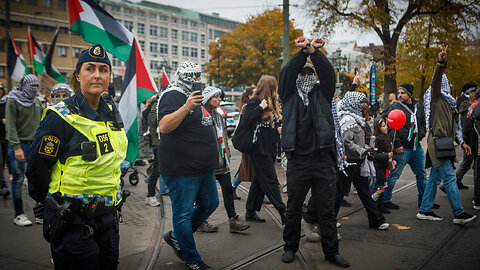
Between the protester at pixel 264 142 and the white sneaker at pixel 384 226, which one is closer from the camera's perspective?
the white sneaker at pixel 384 226

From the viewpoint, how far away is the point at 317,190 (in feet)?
13.4

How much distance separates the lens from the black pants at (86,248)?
247cm

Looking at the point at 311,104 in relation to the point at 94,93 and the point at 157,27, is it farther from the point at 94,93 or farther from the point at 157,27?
the point at 157,27

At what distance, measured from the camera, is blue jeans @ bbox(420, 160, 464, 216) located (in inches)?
213

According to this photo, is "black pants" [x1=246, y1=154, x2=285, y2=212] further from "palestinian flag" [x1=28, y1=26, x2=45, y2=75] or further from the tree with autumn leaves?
the tree with autumn leaves

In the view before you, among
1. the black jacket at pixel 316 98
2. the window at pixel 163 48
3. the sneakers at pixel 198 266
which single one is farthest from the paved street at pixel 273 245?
the window at pixel 163 48

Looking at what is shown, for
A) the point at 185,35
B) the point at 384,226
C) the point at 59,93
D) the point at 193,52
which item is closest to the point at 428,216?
the point at 384,226

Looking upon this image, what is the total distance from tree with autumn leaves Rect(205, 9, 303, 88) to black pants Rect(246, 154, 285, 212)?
32755 millimetres

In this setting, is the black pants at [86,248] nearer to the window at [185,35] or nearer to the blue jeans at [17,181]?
the blue jeans at [17,181]

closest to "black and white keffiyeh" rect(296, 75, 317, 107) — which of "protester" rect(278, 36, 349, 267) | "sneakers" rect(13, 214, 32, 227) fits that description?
"protester" rect(278, 36, 349, 267)

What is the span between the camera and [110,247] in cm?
270

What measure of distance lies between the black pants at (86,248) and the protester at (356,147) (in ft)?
10.8

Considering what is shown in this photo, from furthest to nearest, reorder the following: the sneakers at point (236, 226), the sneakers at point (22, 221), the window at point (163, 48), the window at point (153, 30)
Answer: the window at point (163, 48)
the window at point (153, 30)
the sneakers at point (22, 221)
the sneakers at point (236, 226)

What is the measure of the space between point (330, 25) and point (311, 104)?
1664cm
